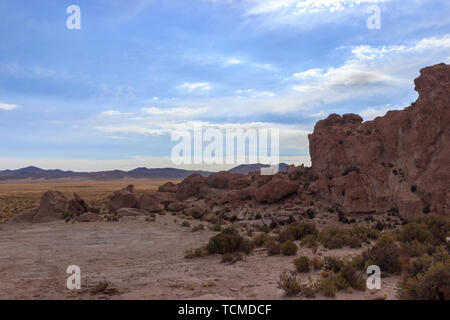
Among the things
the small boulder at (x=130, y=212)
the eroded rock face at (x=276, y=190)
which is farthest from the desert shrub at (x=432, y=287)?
the small boulder at (x=130, y=212)

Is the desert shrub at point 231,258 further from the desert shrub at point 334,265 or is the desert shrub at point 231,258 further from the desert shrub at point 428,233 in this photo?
the desert shrub at point 428,233

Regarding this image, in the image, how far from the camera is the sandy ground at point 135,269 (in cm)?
825

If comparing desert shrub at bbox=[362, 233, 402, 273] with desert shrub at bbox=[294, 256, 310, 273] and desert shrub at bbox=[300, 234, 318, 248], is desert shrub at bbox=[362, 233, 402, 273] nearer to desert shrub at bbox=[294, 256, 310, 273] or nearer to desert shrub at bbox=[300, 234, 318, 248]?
desert shrub at bbox=[294, 256, 310, 273]

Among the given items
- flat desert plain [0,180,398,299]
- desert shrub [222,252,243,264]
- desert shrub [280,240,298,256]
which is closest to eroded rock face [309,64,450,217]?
flat desert plain [0,180,398,299]

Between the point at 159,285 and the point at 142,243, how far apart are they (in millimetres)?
8835

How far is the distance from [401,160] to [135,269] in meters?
21.5

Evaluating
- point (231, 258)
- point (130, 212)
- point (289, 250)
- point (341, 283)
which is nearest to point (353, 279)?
point (341, 283)

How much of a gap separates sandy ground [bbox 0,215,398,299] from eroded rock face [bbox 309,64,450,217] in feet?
38.1

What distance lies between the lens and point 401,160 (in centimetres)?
2395

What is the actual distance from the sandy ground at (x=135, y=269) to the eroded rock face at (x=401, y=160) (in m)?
11.6

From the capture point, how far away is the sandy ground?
8.25m

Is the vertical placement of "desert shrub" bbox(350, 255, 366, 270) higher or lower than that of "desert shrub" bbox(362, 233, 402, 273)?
lower
